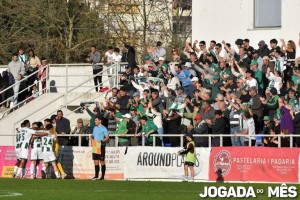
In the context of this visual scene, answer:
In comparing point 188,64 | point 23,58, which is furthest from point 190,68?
point 23,58

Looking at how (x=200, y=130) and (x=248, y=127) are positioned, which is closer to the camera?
(x=248, y=127)

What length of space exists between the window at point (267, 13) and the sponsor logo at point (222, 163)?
9.74m

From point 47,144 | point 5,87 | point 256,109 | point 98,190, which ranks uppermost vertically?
point 5,87

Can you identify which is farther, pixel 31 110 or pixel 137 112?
pixel 31 110

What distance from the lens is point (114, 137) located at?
42469 mm

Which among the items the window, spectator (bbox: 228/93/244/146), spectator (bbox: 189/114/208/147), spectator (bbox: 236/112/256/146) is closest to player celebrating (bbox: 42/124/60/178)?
spectator (bbox: 189/114/208/147)

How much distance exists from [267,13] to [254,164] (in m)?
11.0

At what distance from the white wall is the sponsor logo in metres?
8.91

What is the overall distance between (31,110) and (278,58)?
35.7 feet

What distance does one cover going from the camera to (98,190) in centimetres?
3384

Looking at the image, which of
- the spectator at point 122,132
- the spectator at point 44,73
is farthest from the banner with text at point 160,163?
the spectator at point 44,73

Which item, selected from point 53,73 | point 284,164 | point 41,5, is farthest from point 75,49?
point 284,164

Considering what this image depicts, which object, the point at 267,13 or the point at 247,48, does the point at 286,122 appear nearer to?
the point at 247,48

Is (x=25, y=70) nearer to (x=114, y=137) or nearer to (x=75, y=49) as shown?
(x=114, y=137)
